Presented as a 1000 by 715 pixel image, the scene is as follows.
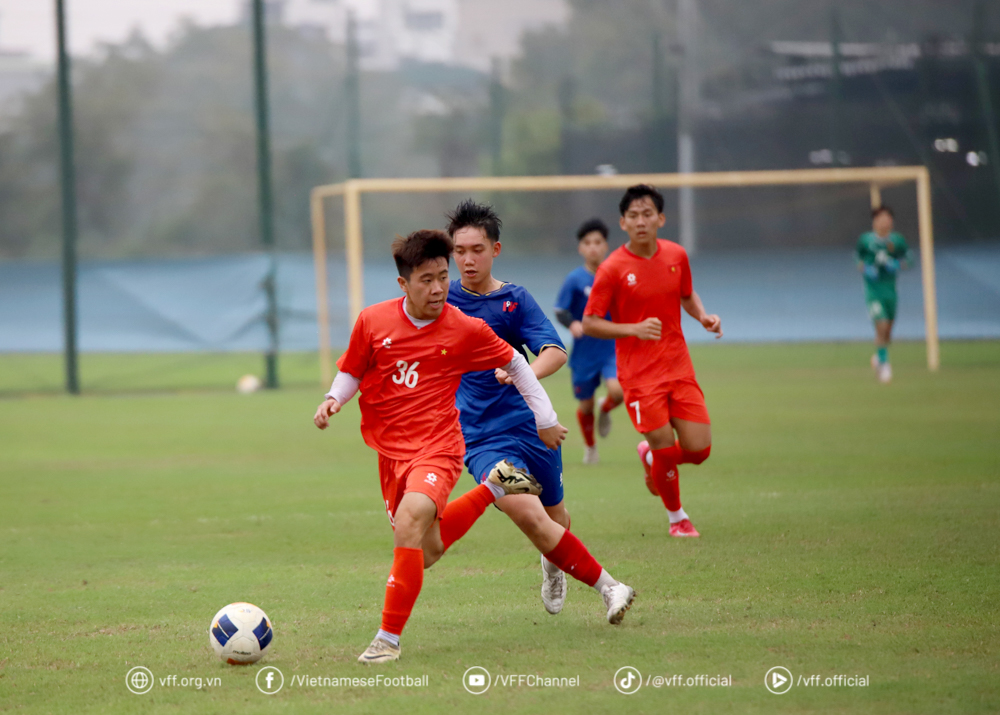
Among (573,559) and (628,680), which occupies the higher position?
(573,559)

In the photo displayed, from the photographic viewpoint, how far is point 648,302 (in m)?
7.36

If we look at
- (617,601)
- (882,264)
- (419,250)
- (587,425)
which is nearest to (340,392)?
(419,250)

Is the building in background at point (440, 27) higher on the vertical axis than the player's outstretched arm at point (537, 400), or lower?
higher

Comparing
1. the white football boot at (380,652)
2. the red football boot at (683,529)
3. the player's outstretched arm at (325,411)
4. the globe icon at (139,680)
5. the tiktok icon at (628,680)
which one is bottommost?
the red football boot at (683,529)

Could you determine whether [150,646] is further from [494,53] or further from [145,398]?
[494,53]

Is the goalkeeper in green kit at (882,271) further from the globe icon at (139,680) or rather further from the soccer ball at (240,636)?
the globe icon at (139,680)

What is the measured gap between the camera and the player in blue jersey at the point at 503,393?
5.52m

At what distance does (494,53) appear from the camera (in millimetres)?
28484

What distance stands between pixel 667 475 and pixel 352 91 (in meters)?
22.5

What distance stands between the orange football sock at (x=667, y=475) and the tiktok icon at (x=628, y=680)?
2.69 metres

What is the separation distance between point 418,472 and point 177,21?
1032 inches

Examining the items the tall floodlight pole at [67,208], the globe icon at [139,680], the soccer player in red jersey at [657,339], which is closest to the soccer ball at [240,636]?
the globe icon at [139,680]

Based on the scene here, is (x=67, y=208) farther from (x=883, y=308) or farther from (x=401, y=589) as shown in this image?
(x=401, y=589)

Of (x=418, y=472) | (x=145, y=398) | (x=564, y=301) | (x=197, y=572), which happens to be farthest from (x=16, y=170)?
(x=418, y=472)
